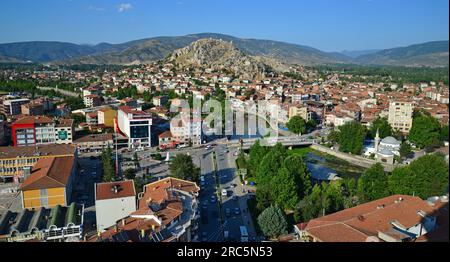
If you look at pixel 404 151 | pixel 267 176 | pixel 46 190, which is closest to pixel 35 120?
pixel 46 190

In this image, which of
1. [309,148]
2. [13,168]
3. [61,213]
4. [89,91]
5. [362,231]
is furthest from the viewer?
[89,91]

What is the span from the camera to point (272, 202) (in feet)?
17.7

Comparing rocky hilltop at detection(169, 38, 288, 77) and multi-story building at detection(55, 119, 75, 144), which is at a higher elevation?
rocky hilltop at detection(169, 38, 288, 77)

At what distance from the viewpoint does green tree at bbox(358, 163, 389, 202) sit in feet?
18.3

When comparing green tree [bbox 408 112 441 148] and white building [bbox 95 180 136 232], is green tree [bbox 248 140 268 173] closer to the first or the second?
white building [bbox 95 180 136 232]

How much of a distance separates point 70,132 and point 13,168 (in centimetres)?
259

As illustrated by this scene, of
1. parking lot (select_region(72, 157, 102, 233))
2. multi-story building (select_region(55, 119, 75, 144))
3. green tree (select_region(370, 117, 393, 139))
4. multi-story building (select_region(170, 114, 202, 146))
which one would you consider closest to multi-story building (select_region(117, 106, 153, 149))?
multi-story building (select_region(170, 114, 202, 146))

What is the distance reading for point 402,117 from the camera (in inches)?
436


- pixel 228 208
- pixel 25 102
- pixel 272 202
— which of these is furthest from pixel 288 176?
pixel 25 102

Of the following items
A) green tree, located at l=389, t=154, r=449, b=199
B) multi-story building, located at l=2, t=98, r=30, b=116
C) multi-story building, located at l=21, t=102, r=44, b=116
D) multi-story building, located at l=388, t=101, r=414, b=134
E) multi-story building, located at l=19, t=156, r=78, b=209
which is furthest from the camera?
multi-story building, located at l=2, t=98, r=30, b=116

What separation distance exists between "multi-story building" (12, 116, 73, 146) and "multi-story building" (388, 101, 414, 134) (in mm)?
9023
